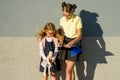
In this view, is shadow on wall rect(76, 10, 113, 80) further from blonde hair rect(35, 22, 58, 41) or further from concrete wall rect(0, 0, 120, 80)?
blonde hair rect(35, 22, 58, 41)

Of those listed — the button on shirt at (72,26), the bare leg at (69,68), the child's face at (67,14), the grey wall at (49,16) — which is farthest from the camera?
the grey wall at (49,16)

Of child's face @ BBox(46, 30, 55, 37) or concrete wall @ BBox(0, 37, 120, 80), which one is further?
concrete wall @ BBox(0, 37, 120, 80)

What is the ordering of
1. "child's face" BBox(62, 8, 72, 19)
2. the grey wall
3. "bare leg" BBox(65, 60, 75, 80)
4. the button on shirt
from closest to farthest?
"child's face" BBox(62, 8, 72, 19)
the button on shirt
"bare leg" BBox(65, 60, 75, 80)
the grey wall

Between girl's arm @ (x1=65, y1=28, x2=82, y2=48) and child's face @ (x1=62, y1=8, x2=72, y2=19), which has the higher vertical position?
child's face @ (x1=62, y1=8, x2=72, y2=19)

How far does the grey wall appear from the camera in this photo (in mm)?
5508

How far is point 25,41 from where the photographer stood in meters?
5.57

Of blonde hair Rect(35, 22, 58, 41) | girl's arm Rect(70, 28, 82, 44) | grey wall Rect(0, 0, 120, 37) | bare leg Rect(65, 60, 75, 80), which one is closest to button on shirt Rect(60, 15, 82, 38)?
girl's arm Rect(70, 28, 82, 44)

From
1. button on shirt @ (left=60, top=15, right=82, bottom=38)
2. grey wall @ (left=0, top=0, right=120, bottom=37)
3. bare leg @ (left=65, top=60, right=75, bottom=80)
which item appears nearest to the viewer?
button on shirt @ (left=60, top=15, right=82, bottom=38)

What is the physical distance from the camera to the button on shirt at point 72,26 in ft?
16.8

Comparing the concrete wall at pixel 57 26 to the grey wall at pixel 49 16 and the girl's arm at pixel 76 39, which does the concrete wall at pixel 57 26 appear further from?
the girl's arm at pixel 76 39

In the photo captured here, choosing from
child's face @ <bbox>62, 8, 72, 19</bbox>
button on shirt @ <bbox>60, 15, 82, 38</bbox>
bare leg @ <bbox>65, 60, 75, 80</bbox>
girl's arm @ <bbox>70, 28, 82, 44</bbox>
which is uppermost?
child's face @ <bbox>62, 8, 72, 19</bbox>

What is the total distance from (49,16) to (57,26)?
0.75ft

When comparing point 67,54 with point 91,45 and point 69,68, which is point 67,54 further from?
point 91,45

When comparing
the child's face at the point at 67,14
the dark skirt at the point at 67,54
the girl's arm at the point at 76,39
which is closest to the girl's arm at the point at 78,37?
the girl's arm at the point at 76,39
